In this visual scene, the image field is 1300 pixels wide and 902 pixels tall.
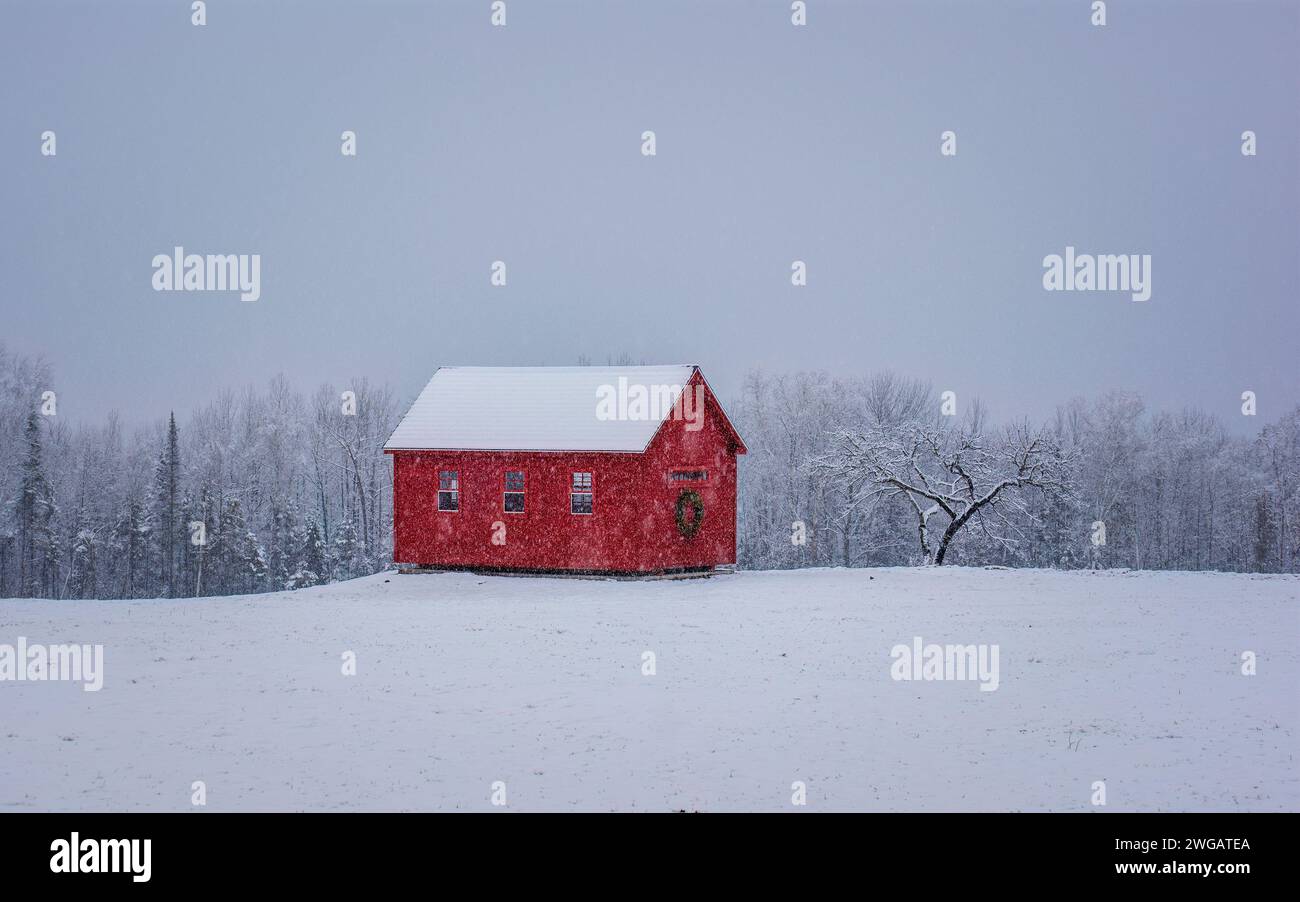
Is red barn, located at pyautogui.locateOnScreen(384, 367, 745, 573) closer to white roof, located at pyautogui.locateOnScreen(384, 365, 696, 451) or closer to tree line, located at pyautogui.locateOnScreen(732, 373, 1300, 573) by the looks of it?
white roof, located at pyautogui.locateOnScreen(384, 365, 696, 451)

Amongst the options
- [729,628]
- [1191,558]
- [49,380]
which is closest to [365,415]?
[49,380]

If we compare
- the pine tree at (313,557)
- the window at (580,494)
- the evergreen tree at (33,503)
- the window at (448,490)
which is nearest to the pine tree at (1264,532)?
the window at (580,494)

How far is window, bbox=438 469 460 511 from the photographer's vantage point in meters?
35.3

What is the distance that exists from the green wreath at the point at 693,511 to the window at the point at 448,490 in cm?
655

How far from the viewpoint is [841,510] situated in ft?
217

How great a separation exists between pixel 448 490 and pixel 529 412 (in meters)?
3.33

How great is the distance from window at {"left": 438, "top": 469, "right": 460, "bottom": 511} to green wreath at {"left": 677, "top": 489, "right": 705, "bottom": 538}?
655 cm

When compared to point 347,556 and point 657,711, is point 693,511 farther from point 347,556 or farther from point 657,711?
point 347,556

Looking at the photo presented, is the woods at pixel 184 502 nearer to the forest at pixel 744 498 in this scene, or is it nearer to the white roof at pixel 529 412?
the forest at pixel 744 498

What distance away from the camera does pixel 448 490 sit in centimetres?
3544

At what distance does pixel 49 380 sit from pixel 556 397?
46.2 m

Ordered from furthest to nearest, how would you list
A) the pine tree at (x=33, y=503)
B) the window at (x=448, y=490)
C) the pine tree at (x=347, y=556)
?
the pine tree at (x=347, y=556) → the pine tree at (x=33, y=503) → the window at (x=448, y=490)

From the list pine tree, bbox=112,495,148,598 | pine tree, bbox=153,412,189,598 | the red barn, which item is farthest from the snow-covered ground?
pine tree, bbox=112,495,148,598

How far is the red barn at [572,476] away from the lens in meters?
33.4
